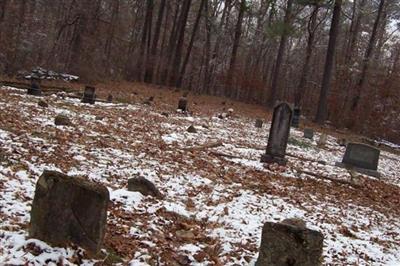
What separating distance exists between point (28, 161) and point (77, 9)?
19.2m

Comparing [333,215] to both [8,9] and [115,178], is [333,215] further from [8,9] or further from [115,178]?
[8,9]

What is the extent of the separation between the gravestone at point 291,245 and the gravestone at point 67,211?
5.41 feet

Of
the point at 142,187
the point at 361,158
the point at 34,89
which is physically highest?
the point at 34,89

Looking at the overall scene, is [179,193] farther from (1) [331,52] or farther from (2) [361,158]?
(1) [331,52]

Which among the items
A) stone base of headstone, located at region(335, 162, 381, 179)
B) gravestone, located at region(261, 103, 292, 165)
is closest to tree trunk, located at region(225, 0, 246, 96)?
stone base of headstone, located at region(335, 162, 381, 179)

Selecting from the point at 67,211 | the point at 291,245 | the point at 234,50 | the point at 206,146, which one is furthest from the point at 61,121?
the point at 234,50

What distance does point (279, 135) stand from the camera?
10023 mm

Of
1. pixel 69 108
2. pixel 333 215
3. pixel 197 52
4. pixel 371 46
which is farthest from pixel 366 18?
pixel 333 215

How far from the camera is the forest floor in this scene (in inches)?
178

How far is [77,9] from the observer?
23.5 m

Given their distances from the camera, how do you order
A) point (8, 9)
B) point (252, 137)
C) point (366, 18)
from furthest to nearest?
point (366, 18) → point (8, 9) → point (252, 137)

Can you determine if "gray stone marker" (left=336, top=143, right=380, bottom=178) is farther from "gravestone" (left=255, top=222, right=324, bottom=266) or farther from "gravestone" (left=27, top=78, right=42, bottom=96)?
"gravestone" (left=27, top=78, right=42, bottom=96)

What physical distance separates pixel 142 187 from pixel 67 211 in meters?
2.03

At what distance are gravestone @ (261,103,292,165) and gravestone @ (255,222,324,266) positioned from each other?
226 inches
